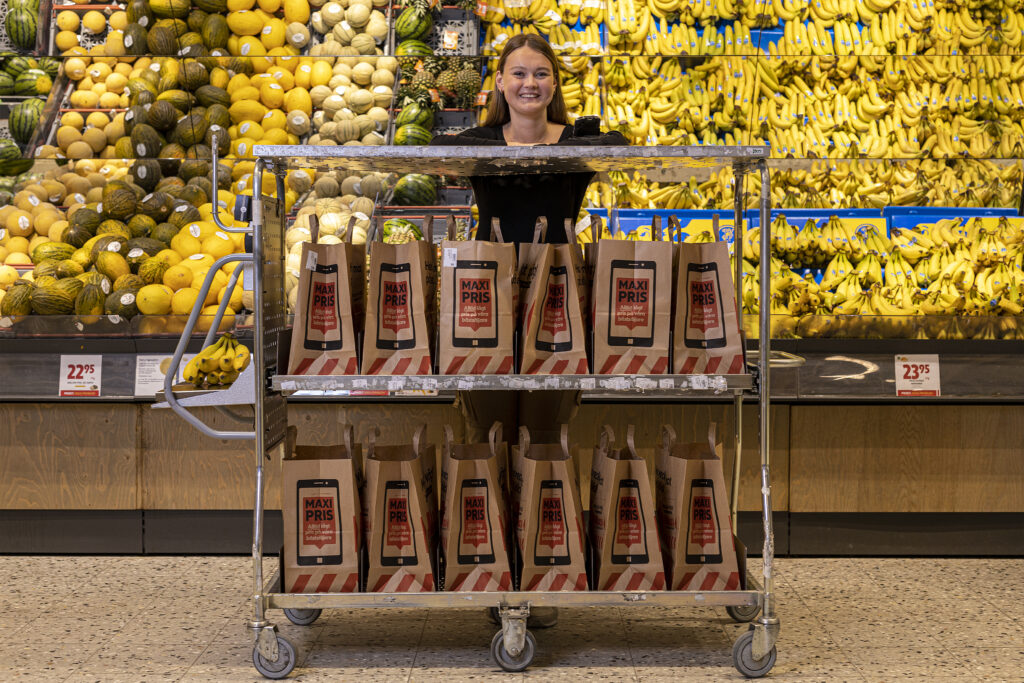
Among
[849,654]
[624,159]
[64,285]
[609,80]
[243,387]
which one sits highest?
[609,80]

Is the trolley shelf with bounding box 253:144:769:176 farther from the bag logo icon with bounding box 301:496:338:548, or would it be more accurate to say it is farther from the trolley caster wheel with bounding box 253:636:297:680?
the trolley caster wheel with bounding box 253:636:297:680

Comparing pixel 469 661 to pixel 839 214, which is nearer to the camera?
pixel 469 661

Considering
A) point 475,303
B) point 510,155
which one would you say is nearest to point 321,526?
point 475,303

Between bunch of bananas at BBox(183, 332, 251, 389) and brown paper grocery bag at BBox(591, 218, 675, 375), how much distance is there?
151cm

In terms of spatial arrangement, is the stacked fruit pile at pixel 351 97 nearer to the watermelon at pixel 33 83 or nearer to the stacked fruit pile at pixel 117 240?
the stacked fruit pile at pixel 117 240

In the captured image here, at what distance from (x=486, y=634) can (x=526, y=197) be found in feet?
4.19

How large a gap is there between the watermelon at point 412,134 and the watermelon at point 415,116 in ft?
0.08

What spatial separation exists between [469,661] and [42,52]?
4.24 metres

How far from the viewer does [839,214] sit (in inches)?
159

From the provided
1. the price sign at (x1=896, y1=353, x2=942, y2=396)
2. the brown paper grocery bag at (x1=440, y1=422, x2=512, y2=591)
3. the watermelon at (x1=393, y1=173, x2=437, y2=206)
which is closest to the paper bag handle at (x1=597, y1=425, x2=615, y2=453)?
the brown paper grocery bag at (x1=440, y1=422, x2=512, y2=591)

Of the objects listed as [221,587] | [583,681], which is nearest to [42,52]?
[221,587]

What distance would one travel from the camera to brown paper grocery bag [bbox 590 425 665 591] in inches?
100

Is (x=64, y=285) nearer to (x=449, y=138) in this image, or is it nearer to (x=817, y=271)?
(x=449, y=138)

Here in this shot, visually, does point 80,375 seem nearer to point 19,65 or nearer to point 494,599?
point 494,599
